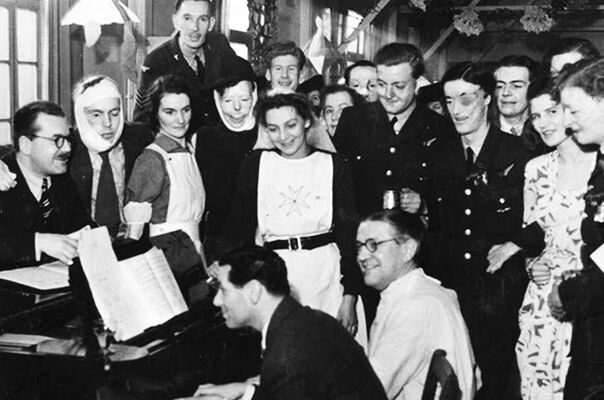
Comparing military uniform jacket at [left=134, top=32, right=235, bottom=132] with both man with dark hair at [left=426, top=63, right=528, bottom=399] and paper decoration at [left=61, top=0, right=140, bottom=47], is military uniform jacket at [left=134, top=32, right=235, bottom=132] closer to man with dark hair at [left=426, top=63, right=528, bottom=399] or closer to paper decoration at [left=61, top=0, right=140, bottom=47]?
paper decoration at [left=61, top=0, right=140, bottom=47]

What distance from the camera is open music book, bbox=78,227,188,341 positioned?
2.32m

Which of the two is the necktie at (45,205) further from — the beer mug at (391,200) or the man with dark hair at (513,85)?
the man with dark hair at (513,85)

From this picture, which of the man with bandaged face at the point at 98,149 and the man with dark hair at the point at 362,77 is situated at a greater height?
the man with dark hair at the point at 362,77

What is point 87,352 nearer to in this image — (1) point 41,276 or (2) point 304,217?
(1) point 41,276

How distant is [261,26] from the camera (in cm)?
729

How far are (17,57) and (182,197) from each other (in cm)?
219

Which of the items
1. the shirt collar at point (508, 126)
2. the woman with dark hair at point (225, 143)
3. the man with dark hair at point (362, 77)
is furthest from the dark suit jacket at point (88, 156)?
the man with dark hair at point (362, 77)

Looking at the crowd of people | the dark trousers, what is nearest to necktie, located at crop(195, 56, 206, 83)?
the crowd of people

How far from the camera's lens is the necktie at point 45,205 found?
3.00m

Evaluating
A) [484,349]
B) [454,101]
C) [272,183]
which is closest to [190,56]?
[272,183]

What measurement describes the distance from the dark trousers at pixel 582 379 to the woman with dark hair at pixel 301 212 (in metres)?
1.09

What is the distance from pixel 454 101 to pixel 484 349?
1289mm

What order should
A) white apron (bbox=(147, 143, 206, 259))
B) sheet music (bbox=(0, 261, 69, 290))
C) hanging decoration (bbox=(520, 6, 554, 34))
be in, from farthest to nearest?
1. hanging decoration (bbox=(520, 6, 554, 34))
2. white apron (bbox=(147, 143, 206, 259))
3. sheet music (bbox=(0, 261, 69, 290))

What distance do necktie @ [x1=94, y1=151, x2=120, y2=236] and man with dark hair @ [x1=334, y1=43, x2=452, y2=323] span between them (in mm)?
1279
